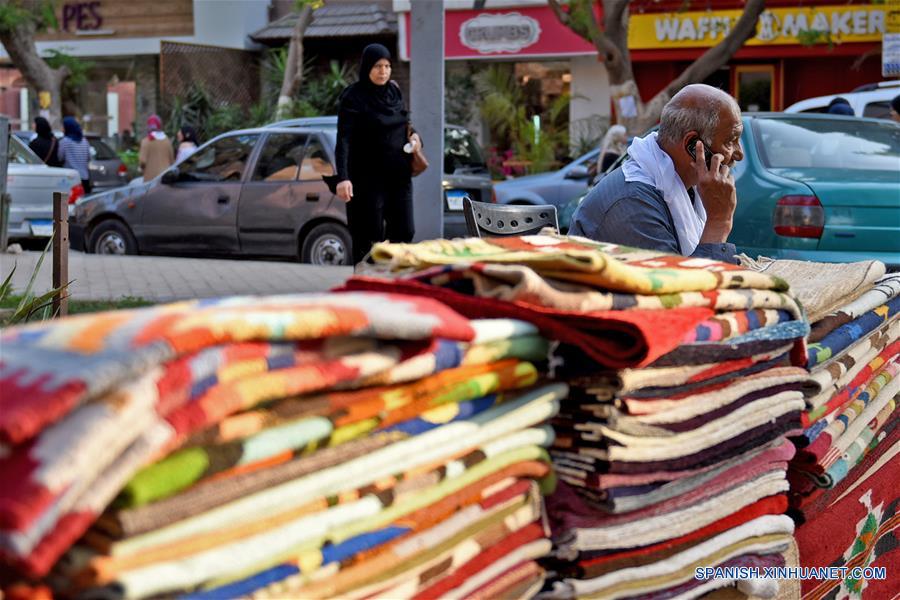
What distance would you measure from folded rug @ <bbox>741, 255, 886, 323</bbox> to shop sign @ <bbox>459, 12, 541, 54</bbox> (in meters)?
23.1

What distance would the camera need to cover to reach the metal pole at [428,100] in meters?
9.40

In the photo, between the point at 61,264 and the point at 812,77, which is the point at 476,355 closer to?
the point at 61,264

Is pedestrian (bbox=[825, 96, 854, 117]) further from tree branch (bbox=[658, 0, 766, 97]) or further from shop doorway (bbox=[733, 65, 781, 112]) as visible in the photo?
shop doorway (bbox=[733, 65, 781, 112])

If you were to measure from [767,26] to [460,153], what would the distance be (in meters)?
11.0

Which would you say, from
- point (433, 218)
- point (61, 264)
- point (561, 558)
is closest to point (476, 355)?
point (561, 558)

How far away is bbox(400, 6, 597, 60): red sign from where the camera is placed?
83.0 feet

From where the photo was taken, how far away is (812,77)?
79.0 ft

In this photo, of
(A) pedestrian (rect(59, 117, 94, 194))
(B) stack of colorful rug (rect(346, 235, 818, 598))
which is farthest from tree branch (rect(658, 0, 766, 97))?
(B) stack of colorful rug (rect(346, 235, 818, 598))

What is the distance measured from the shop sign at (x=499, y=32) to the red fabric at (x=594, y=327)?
80.0ft

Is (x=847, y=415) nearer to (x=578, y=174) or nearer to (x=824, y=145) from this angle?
(x=824, y=145)

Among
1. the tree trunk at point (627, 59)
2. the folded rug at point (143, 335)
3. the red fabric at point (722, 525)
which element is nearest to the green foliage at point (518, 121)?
the tree trunk at point (627, 59)

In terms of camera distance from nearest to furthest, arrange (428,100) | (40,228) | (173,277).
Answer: (428,100) → (173,277) → (40,228)

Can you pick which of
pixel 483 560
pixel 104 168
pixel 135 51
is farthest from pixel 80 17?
pixel 483 560

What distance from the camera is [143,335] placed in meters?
1.19
